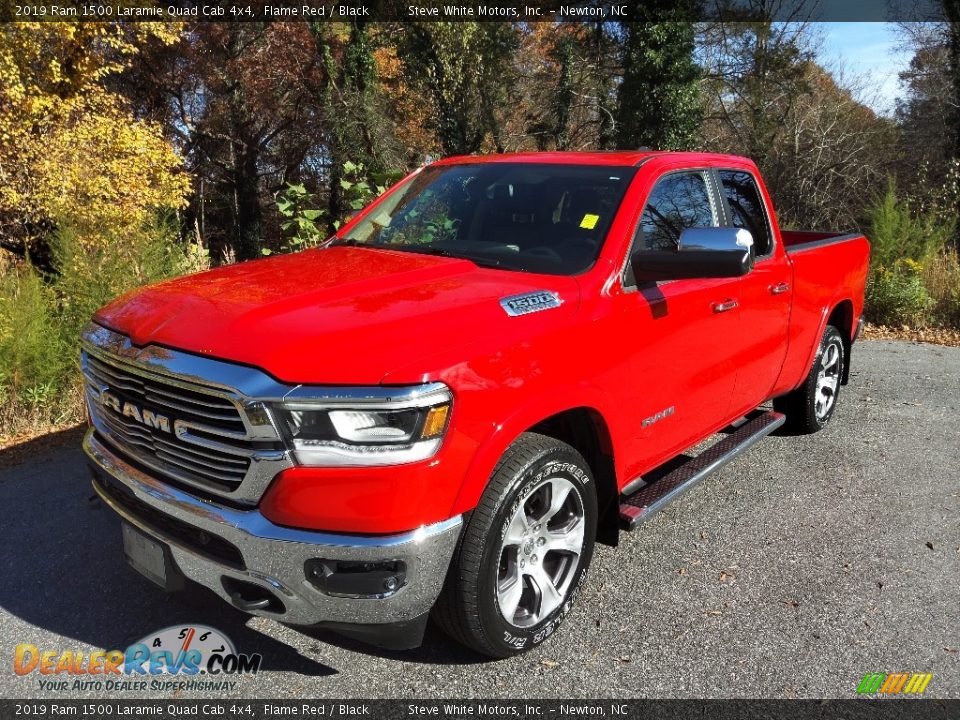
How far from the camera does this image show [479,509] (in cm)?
246

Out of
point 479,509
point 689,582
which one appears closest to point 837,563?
point 689,582

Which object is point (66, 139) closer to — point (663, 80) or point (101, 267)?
point (101, 267)

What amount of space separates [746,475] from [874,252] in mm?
7418

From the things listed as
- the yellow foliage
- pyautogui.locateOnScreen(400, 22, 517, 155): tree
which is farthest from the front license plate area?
pyautogui.locateOnScreen(400, 22, 517, 155): tree

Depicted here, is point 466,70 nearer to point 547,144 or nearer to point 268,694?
point 547,144

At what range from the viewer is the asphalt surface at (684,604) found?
2719 mm

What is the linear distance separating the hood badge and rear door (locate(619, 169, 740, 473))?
0.41 metres

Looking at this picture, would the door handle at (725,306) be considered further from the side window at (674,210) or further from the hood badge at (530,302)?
the hood badge at (530,302)

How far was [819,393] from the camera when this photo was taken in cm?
538

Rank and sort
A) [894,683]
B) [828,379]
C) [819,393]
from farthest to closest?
[828,379] → [819,393] → [894,683]

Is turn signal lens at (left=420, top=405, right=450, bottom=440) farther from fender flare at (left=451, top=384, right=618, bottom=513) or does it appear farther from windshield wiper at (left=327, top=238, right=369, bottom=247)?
windshield wiper at (left=327, top=238, right=369, bottom=247)

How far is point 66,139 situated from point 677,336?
13932 mm

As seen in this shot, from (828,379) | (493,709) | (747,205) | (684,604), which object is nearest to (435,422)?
(493,709)

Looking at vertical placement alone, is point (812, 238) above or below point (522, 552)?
above
